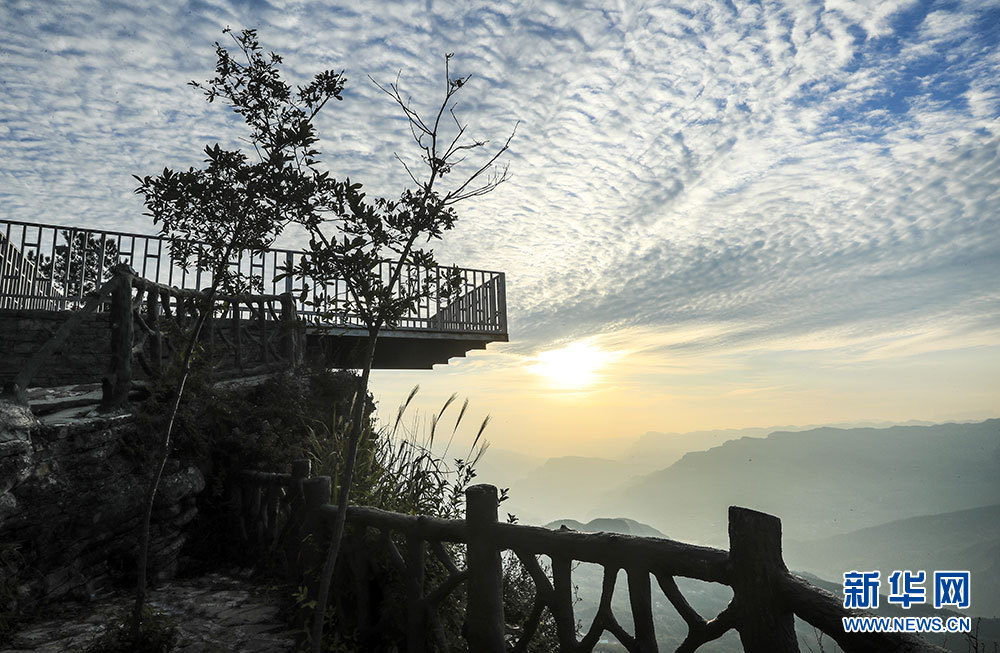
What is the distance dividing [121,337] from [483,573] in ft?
16.6

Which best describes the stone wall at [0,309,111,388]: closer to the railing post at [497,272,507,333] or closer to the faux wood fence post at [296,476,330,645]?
the faux wood fence post at [296,476,330,645]

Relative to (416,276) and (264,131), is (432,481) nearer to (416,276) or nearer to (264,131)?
(416,276)

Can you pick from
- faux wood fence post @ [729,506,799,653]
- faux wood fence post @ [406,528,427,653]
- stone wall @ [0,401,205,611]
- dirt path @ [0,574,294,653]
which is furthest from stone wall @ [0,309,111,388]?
faux wood fence post @ [729,506,799,653]

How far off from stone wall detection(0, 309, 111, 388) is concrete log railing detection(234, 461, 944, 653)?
5.53m

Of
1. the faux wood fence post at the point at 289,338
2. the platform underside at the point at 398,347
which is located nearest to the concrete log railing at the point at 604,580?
the faux wood fence post at the point at 289,338

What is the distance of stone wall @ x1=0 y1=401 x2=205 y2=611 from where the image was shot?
4.33 metres

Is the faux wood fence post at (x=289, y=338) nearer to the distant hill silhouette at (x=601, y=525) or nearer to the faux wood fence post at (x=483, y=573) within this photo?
the distant hill silhouette at (x=601, y=525)

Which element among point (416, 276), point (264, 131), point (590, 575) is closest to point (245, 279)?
point (264, 131)

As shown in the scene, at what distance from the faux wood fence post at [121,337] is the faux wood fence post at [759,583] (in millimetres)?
6212

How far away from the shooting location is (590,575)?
14625 cm

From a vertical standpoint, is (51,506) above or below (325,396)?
below

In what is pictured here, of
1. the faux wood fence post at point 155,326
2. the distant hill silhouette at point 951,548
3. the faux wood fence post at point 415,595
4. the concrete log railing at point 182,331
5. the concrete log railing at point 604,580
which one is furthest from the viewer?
the distant hill silhouette at point 951,548

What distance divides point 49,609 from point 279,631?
2038 mm

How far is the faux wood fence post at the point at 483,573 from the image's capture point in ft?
10.3
